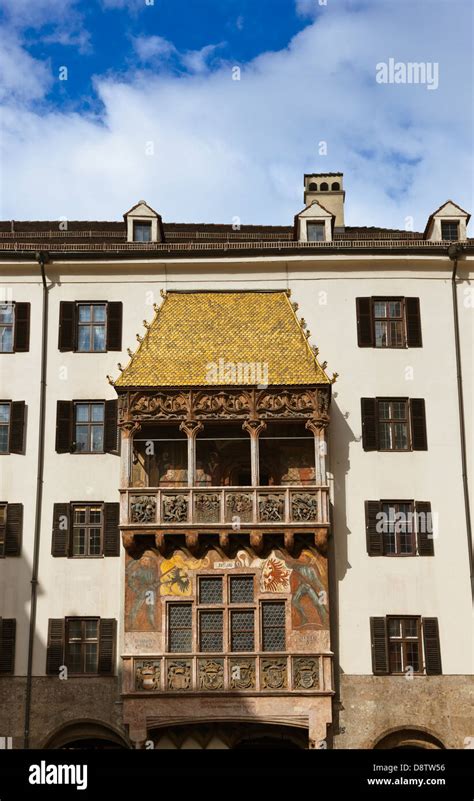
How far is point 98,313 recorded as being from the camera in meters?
37.1

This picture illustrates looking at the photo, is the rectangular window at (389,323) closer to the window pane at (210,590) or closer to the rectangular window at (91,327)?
the rectangular window at (91,327)

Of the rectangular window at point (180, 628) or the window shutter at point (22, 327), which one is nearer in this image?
the rectangular window at point (180, 628)

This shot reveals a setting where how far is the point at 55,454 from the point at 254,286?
8403 millimetres

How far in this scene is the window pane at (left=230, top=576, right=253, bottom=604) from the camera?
33469 millimetres

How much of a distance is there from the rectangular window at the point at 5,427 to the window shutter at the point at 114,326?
12.1ft

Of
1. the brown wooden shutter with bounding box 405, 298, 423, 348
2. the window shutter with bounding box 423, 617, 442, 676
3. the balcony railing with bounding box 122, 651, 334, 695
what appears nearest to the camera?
the balcony railing with bounding box 122, 651, 334, 695

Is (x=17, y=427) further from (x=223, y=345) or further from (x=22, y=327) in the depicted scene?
(x=223, y=345)

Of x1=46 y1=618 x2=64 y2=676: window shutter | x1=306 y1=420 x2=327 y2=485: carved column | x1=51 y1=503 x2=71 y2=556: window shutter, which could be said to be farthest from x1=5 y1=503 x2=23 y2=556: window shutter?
x1=306 y1=420 x2=327 y2=485: carved column

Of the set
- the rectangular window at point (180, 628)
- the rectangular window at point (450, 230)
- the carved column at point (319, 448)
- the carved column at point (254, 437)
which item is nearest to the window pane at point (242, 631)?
the rectangular window at point (180, 628)

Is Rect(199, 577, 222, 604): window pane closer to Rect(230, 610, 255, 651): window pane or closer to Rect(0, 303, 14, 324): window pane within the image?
Rect(230, 610, 255, 651): window pane

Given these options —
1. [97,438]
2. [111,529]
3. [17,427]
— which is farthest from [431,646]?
[17,427]

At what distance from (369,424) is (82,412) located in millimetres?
8875

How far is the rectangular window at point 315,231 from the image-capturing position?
38.6 meters

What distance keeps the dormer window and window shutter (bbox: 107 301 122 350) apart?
2938 millimetres
